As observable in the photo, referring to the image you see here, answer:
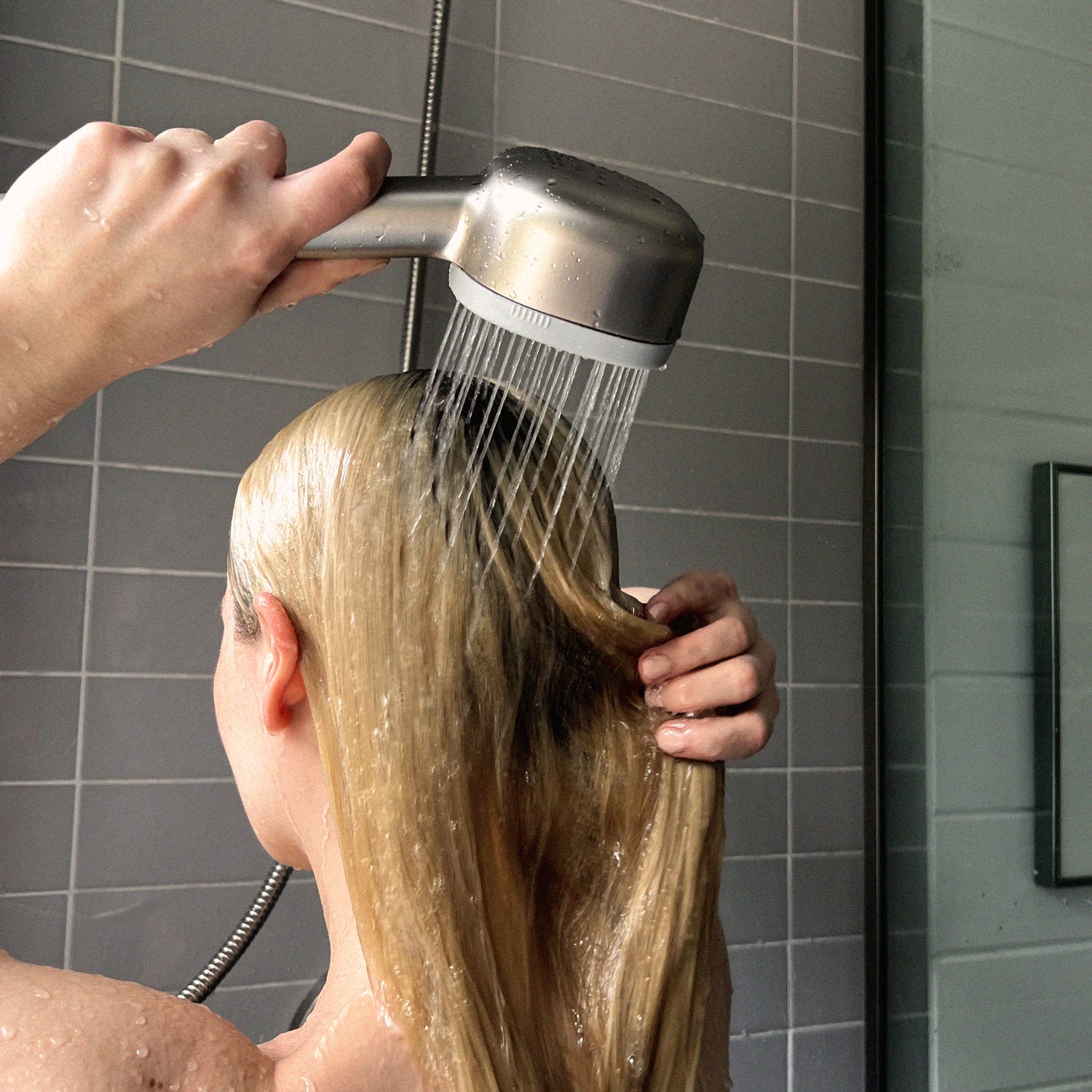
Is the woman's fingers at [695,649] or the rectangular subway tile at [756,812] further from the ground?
the woman's fingers at [695,649]

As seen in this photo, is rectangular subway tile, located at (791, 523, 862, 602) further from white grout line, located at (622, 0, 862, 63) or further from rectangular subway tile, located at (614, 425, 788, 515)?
white grout line, located at (622, 0, 862, 63)

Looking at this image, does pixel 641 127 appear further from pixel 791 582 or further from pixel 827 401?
pixel 791 582

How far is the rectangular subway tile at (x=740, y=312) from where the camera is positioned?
4.97 feet

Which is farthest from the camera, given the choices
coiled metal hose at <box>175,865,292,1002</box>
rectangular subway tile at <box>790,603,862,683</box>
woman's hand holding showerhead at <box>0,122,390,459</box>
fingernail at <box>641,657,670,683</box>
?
rectangular subway tile at <box>790,603,862,683</box>

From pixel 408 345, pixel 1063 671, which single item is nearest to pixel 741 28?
pixel 408 345

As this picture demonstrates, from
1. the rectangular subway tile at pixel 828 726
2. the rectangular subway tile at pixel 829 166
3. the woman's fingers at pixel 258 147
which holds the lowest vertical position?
the rectangular subway tile at pixel 828 726

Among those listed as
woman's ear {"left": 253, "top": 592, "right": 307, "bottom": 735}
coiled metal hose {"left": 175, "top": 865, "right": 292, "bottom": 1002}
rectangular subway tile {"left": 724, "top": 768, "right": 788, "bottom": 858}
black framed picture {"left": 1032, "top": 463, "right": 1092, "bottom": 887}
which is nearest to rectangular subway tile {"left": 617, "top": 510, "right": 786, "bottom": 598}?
A: rectangular subway tile {"left": 724, "top": 768, "right": 788, "bottom": 858}

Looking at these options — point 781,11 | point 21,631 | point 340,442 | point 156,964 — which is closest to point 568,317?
point 340,442

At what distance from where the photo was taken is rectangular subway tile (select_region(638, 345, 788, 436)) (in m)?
1.48

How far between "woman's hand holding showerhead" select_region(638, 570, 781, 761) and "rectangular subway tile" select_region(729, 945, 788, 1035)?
78 centimetres

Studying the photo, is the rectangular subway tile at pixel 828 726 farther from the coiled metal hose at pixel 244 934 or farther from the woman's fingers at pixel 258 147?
the woman's fingers at pixel 258 147

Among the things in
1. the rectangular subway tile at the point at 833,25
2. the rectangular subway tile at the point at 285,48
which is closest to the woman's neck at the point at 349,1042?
the rectangular subway tile at the point at 285,48

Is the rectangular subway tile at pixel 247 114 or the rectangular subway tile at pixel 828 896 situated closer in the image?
the rectangular subway tile at pixel 247 114

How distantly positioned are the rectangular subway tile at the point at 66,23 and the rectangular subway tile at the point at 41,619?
0.63 meters
